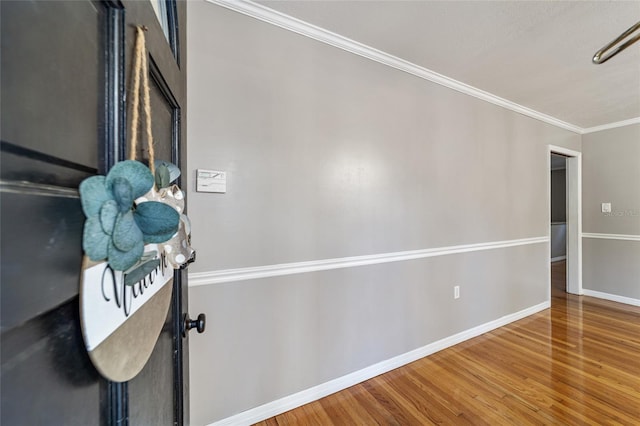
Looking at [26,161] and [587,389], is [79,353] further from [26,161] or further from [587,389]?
[587,389]

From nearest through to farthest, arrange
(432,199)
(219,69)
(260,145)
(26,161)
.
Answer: (26,161)
(219,69)
(260,145)
(432,199)

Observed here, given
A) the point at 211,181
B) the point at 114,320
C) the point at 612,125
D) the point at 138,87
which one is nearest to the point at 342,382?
the point at 211,181

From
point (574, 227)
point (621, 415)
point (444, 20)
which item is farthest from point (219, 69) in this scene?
point (574, 227)

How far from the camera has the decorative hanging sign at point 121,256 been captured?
27 centimetres

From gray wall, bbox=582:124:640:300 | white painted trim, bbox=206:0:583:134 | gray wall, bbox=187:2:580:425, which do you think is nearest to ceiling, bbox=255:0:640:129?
white painted trim, bbox=206:0:583:134

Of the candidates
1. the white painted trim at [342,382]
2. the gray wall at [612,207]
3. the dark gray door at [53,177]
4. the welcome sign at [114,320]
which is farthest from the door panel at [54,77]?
the gray wall at [612,207]

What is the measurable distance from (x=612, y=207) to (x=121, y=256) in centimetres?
538

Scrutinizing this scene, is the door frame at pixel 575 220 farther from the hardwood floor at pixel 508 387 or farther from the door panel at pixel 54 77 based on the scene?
the door panel at pixel 54 77

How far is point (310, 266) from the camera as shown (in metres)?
1.68

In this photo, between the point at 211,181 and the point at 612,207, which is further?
the point at 612,207

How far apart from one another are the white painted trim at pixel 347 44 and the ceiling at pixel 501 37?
3 centimetres

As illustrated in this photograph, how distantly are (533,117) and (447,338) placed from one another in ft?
9.24

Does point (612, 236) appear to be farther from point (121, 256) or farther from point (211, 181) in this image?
point (121, 256)

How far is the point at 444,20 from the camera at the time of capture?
1630mm
